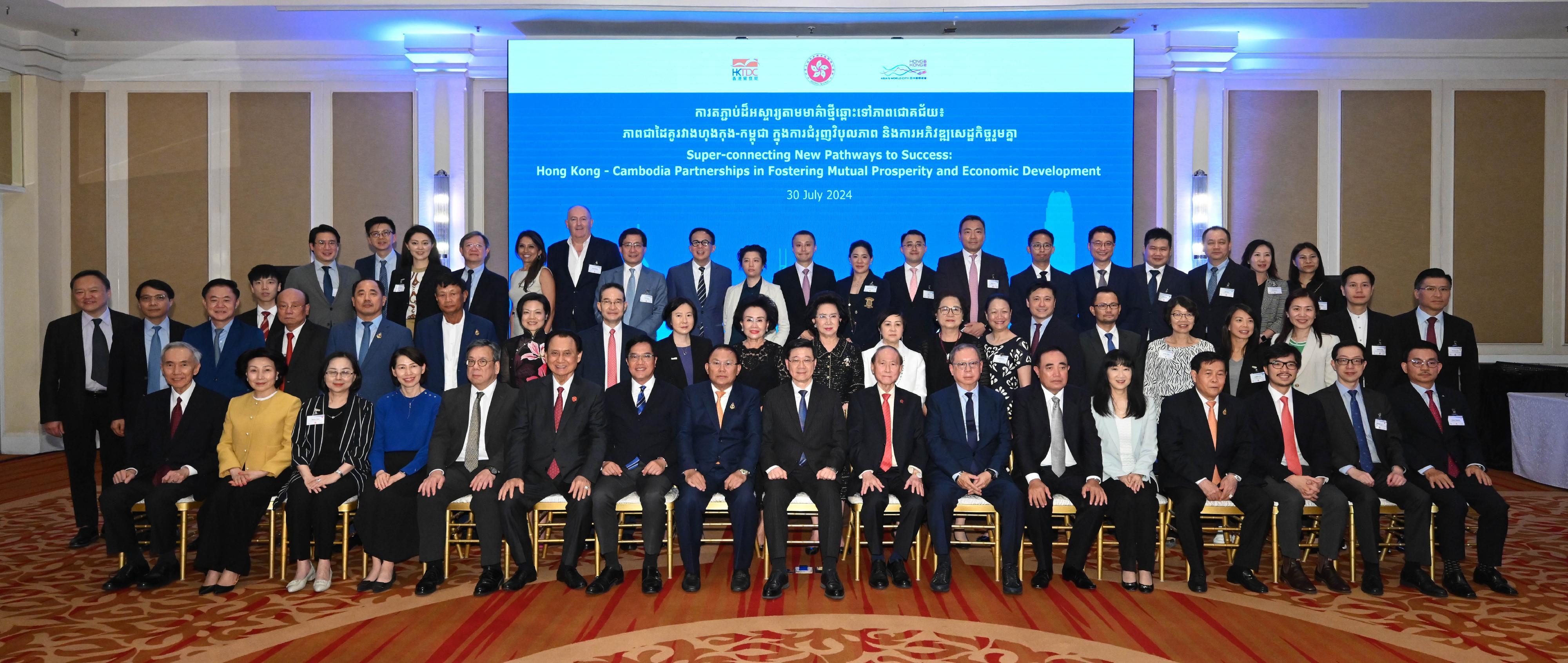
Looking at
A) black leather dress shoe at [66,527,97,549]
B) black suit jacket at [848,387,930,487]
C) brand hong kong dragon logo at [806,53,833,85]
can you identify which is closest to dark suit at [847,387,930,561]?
black suit jacket at [848,387,930,487]

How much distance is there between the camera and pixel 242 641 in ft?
10.0

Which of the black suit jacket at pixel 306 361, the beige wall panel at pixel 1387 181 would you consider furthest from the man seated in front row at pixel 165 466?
the beige wall panel at pixel 1387 181

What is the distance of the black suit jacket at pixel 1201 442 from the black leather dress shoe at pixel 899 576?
1.14 meters

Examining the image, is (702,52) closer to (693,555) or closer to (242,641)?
(693,555)

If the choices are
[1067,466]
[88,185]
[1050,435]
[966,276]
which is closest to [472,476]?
[1050,435]

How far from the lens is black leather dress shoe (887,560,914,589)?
12.1ft

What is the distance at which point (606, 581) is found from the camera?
365cm

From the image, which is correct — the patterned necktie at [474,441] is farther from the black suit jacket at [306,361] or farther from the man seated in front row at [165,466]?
the man seated in front row at [165,466]

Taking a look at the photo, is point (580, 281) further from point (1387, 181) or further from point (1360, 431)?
point (1387, 181)

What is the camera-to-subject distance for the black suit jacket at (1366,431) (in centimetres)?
396

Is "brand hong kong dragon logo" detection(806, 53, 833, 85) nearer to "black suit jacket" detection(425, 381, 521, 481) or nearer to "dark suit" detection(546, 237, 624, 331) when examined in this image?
"dark suit" detection(546, 237, 624, 331)

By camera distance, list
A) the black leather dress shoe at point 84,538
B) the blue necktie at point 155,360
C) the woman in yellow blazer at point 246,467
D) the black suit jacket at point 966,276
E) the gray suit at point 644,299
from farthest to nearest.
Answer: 1. the black suit jacket at point 966,276
2. the gray suit at point 644,299
3. the blue necktie at point 155,360
4. the black leather dress shoe at point 84,538
5. the woman in yellow blazer at point 246,467

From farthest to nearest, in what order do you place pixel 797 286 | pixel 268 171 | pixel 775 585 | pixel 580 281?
pixel 268 171 < pixel 580 281 < pixel 797 286 < pixel 775 585

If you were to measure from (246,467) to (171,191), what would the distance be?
437cm
